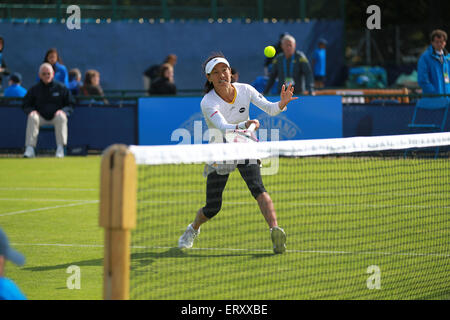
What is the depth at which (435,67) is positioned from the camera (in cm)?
1620

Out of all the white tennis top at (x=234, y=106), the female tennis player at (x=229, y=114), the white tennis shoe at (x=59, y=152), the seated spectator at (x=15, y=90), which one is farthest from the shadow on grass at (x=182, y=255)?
the seated spectator at (x=15, y=90)

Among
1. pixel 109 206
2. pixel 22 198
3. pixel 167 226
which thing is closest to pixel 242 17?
pixel 22 198

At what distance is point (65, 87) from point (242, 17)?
1169cm

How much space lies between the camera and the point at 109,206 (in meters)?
4.04

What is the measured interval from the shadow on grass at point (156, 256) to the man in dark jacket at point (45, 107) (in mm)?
10285

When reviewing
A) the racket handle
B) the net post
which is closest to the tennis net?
the net post

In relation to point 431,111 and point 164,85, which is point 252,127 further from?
point 164,85

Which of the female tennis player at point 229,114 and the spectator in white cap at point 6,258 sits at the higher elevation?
the female tennis player at point 229,114

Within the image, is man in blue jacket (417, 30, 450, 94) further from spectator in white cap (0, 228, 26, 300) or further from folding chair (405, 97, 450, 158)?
spectator in white cap (0, 228, 26, 300)

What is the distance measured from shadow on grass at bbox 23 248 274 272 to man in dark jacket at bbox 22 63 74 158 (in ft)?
33.7

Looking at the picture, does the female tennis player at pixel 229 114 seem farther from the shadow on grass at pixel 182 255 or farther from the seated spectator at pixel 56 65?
the seated spectator at pixel 56 65

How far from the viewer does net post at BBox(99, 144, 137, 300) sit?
4.03 meters

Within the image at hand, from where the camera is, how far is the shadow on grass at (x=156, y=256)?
7.45 m
